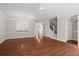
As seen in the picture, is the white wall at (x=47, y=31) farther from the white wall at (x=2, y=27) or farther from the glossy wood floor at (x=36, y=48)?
the white wall at (x=2, y=27)

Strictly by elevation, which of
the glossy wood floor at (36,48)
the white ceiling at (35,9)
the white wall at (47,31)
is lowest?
the glossy wood floor at (36,48)

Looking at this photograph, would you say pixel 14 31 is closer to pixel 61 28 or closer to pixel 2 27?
pixel 2 27

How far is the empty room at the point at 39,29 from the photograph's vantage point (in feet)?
4.77

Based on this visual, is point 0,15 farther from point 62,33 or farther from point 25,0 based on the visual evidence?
point 62,33

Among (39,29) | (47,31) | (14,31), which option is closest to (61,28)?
(47,31)

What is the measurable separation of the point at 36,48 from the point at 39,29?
318mm

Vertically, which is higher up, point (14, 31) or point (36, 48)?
point (14, 31)

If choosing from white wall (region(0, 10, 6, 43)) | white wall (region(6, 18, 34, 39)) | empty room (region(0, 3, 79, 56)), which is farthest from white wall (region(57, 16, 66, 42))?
white wall (region(0, 10, 6, 43))

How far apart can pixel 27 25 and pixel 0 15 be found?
1.45 ft

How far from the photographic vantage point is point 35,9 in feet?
4.94

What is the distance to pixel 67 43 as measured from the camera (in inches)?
58.9

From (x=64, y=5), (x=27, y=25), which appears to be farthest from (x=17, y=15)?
(x=64, y=5)

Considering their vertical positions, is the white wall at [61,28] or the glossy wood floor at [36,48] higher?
the white wall at [61,28]

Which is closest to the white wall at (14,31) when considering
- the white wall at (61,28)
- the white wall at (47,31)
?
the white wall at (47,31)
